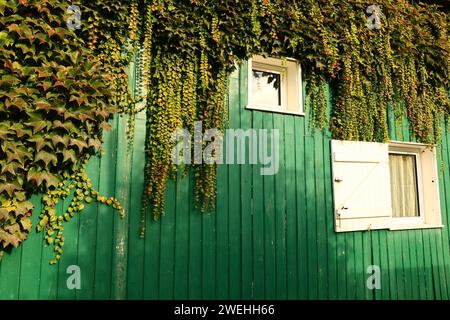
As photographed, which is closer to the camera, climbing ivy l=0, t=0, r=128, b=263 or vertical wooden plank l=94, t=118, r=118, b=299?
climbing ivy l=0, t=0, r=128, b=263

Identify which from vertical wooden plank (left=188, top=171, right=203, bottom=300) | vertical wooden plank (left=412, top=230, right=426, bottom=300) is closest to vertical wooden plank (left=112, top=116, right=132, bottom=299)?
vertical wooden plank (left=188, top=171, right=203, bottom=300)

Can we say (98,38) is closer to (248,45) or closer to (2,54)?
(2,54)

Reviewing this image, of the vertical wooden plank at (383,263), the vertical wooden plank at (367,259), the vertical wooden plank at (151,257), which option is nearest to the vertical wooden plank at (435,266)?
the vertical wooden plank at (383,263)

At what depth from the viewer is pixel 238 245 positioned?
335cm

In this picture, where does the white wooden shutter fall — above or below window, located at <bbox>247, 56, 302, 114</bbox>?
below

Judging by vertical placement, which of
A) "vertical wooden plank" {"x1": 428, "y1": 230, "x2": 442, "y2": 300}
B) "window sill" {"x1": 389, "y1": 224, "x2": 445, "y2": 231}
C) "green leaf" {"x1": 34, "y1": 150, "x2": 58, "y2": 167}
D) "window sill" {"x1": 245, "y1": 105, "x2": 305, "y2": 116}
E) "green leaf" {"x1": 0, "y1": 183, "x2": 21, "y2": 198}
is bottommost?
"vertical wooden plank" {"x1": 428, "y1": 230, "x2": 442, "y2": 300}

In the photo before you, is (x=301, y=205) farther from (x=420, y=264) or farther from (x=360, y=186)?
(x=420, y=264)

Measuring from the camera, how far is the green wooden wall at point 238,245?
2848mm

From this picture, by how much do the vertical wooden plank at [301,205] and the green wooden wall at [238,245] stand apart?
0.01 metres

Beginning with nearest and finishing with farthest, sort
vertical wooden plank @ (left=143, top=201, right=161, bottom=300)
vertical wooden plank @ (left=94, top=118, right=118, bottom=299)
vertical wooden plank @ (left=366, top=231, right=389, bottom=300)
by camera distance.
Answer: vertical wooden plank @ (left=94, top=118, right=118, bottom=299)
vertical wooden plank @ (left=143, top=201, right=161, bottom=300)
vertical wooden plank @ (left=366, top=231, right=389, bottom=300)

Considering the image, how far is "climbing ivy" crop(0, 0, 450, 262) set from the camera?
2648 mm

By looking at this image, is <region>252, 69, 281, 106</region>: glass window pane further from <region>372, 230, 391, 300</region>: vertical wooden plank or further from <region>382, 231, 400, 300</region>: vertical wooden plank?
<region>382, 231, 400, 300</region>: vertical wooden plank

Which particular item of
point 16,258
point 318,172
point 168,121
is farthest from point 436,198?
point 16,258

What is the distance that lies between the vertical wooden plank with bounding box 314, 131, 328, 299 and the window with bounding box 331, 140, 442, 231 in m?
0.16
